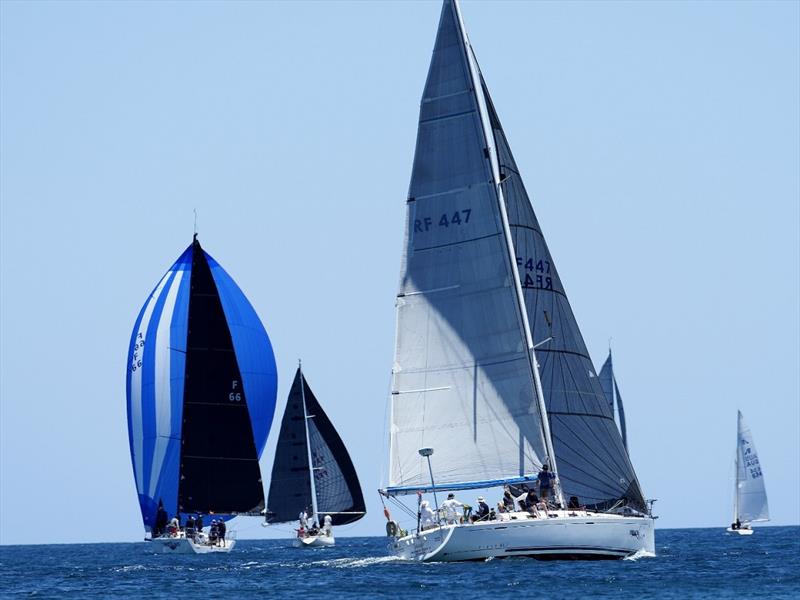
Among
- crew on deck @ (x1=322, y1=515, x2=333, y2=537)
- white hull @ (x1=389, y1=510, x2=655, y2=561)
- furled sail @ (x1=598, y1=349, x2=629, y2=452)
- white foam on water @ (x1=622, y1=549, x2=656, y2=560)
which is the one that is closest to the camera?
white hull @ (x1=389, y1=510, x2=655, y2=561)

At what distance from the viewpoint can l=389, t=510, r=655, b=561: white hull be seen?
114ft

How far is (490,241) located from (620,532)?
7693 millimetres

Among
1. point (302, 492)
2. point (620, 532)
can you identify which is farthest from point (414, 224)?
point (302, 492)

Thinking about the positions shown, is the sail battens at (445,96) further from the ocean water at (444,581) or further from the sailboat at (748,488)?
the sailboat at (748,488)

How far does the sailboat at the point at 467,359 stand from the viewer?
37.3 m

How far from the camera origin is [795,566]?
152 feet

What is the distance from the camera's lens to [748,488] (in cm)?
9562

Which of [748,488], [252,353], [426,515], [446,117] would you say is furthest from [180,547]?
[748,488]

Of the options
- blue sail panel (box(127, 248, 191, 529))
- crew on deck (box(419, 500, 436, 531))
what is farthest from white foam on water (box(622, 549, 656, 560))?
blue sail panel (box(127, 248, 191, 529))

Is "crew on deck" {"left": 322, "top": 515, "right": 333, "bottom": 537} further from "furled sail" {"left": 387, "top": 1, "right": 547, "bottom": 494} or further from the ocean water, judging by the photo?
"furled sail" {"left": 387, "top": 1, "right": 547, "bottom": 494}

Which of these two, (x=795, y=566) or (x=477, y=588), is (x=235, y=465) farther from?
(x=477, y=588)

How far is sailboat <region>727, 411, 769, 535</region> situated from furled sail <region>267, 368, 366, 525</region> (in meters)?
28.5

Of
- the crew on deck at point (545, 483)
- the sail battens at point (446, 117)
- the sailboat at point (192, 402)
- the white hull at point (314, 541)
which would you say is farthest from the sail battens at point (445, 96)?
the white hull at point (314, 541)

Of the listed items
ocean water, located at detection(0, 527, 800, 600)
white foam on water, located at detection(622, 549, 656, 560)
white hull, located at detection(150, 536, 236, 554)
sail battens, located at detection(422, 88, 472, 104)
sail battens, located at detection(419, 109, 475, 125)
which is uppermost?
sail battens, located at detection(422, 88, 472, 104)
